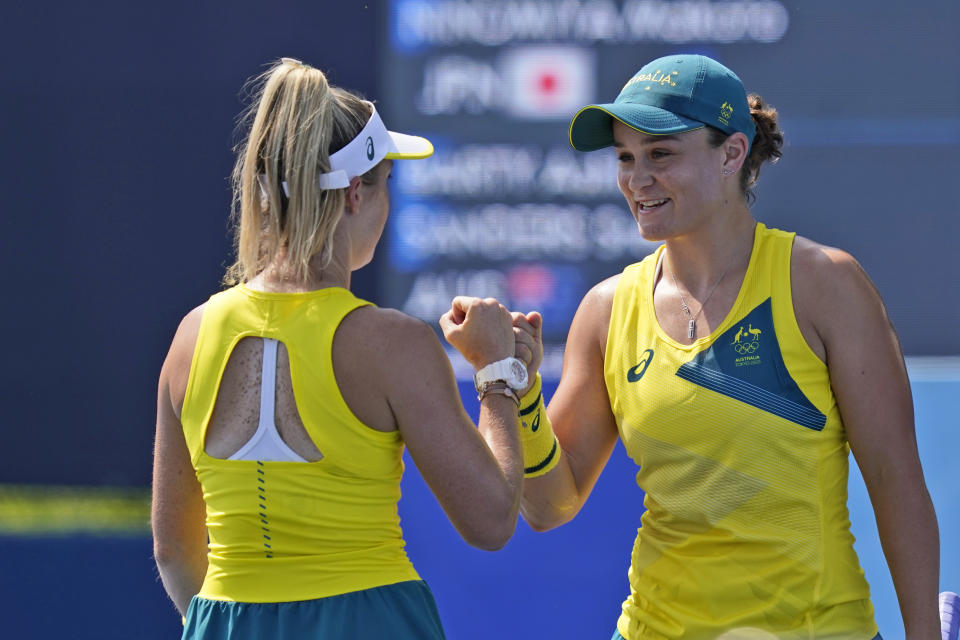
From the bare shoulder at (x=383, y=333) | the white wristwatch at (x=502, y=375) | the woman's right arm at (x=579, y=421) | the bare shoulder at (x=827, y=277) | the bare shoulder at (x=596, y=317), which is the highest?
the bare shoulder at (x=827, y=277)

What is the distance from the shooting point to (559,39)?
3039 mm

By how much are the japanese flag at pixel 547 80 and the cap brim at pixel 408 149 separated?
127cm

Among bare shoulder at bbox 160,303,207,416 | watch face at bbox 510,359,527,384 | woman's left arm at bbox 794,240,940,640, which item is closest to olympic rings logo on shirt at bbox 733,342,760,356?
woman's left arm at bbox 794,240,940,640

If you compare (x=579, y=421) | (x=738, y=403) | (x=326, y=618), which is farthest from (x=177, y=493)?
(x=738, y=403)

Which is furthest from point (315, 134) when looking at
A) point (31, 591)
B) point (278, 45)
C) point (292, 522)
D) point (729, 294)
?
point (31, 591)

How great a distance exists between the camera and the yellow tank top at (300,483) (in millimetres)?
1553

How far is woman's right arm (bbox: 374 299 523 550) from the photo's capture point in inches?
61.5

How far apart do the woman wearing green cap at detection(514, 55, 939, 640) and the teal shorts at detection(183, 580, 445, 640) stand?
508mm

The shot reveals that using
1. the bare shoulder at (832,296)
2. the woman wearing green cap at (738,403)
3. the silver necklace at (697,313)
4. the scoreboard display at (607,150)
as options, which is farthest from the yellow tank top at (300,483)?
the scoreboard display at (607,150)

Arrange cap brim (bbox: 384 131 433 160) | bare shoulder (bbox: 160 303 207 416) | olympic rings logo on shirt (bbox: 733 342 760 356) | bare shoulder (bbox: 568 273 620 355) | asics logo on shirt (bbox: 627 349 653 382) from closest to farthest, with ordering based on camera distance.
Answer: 1. bare shoulder (bbox: 160 303 207 416)
2. cap brim (bbox: 384 131 433 160)
3. olympic rings logo on shirt (bbox: 733 342 760 356)
4. asics logo on shirt (bbox: 627 349 653 382)
5. bare shoulder (bbox: 568 273 620 355)

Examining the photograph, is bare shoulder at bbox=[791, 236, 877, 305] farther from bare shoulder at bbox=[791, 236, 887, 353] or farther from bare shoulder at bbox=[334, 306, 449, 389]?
bare shoulder at bbox=[334, 306, 449, 389]

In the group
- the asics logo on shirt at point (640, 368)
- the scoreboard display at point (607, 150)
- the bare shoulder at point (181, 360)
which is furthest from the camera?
the scoreboard display at point (607, 150)

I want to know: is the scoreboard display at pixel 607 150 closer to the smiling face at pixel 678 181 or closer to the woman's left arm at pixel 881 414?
the smiling face at pixel 678 181

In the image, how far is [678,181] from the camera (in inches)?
77.0
